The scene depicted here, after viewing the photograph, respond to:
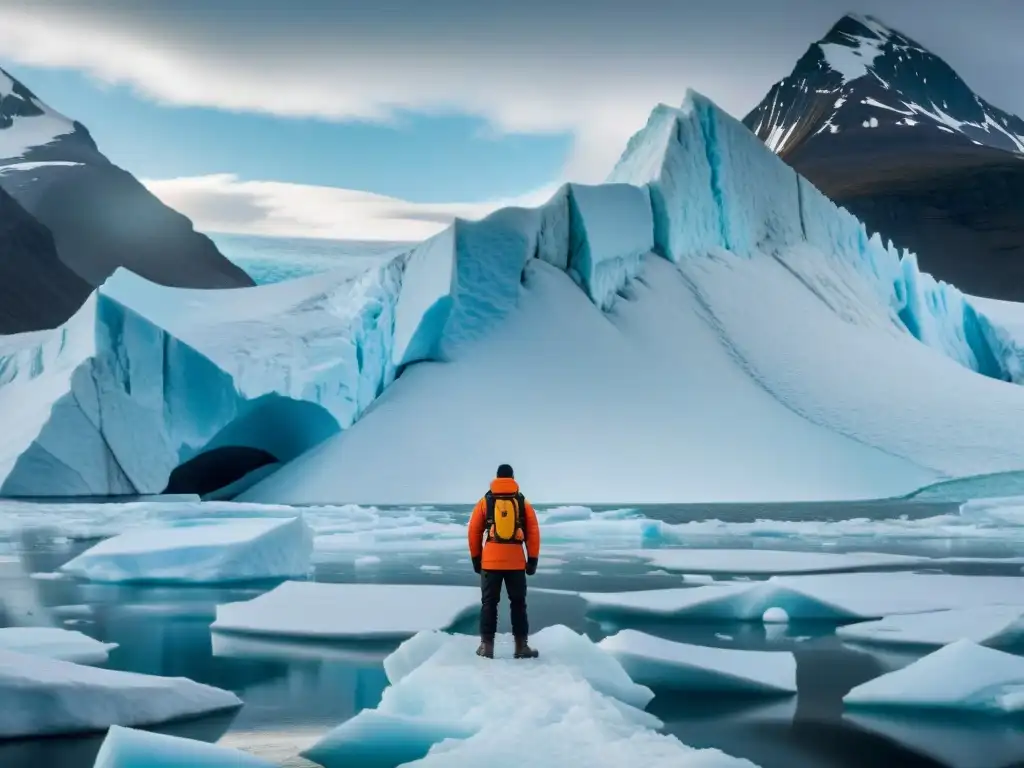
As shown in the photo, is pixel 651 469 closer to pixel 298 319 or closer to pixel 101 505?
pixel 298 319

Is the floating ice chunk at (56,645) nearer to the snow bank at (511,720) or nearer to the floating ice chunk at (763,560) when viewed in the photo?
the snow bank at (511,720)

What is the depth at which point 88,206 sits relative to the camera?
78.6 m

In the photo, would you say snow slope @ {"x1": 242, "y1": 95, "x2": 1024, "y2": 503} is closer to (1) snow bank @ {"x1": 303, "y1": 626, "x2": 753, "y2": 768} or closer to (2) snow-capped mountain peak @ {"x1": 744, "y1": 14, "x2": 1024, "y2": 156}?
(1) snow bank @ {"x1": 303, "y1": 626, "x2": 753, "y2": 768}

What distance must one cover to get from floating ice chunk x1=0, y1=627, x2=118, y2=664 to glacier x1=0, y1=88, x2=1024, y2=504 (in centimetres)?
1101

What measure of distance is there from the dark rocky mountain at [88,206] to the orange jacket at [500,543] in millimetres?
71063

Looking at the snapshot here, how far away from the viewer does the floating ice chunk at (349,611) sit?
570 cm

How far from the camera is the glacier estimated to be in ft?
54.2

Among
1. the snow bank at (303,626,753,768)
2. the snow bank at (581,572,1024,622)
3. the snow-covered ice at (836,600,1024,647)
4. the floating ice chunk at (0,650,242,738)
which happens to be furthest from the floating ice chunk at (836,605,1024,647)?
the floating ice chunk at (0,650,242,738)

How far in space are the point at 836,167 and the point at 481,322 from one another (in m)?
63.1

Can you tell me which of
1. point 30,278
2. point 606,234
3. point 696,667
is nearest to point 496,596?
point 696,667

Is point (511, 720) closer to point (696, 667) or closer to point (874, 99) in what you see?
point (696, 667)

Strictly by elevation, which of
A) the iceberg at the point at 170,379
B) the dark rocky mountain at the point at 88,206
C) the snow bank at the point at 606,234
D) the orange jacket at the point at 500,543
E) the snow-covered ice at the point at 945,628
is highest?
the dark rocky mountain at the point at 88,206

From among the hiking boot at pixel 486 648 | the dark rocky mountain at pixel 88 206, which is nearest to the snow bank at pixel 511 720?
the hiking boot at pixel 486 648

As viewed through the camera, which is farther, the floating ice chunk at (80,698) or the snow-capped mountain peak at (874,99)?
the snow-capped mountain peak at (874,99)
